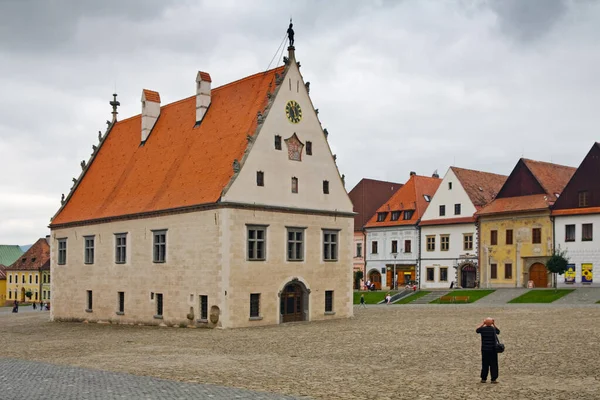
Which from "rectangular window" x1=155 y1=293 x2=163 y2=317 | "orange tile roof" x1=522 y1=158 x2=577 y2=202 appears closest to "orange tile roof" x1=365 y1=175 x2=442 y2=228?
"orange tile roof" x1=522 y1=158 x2=577 y2=202

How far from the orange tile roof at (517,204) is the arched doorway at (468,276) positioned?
239 inches

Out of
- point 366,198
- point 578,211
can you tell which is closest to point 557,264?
point 578,211

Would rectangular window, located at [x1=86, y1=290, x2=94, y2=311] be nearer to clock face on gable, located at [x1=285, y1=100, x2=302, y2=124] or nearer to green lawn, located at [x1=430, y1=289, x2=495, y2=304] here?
clock face on gable, located at [x1=285, y1=100, x2=302, y2=124]

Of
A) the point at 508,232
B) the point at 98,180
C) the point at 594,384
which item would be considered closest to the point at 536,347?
the point at 594,384

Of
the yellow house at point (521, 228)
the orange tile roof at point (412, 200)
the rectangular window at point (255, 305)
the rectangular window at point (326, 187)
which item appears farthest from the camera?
the orange tile roof at point (412, 200)

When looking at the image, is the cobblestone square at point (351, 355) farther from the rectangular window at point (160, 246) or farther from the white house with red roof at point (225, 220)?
the rectangular window at point (160, 246)

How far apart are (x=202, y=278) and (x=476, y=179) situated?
151 feet

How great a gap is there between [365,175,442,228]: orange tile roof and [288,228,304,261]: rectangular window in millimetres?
38406

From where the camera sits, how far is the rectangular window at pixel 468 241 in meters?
74.7

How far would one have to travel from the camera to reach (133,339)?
33875 mm

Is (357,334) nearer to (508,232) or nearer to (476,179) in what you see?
(508,232)

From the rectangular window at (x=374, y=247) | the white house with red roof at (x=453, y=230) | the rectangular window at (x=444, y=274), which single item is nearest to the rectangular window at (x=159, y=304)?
the white house with red roof at (x=453, y=230)

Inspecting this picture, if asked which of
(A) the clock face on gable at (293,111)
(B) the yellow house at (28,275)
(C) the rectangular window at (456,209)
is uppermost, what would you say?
(A) the clock face on gable at (293,111)

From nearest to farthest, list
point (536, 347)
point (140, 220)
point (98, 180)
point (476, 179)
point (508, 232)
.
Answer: point (536, 347) < point (140, 220) < point (98, 180) < point (508, 232) < point (476, 179)
